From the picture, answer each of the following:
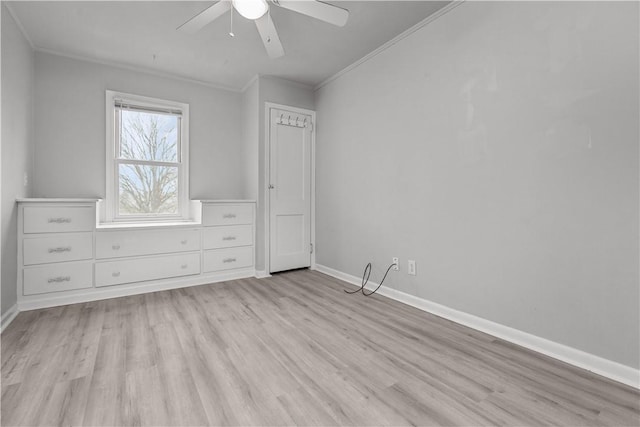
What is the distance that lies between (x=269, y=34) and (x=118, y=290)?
268cm

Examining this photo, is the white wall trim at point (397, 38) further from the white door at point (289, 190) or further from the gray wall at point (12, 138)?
the gray wall at point (12, 138)

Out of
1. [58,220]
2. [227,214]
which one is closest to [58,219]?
[58,220]

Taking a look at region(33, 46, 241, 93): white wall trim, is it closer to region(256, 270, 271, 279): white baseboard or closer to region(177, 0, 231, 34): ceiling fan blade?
region(177, 0, 231, 34): ceiling fan blade

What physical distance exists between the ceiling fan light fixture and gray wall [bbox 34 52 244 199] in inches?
86.1

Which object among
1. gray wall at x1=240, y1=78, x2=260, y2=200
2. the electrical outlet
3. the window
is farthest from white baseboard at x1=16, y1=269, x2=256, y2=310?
the electrical outlet

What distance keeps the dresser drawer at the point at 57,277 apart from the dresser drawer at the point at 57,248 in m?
0.06

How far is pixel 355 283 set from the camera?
3238 mm

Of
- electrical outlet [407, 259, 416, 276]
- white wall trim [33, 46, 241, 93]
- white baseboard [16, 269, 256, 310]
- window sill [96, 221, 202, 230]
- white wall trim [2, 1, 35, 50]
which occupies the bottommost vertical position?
white baseboard [16, 269, 256, 310]

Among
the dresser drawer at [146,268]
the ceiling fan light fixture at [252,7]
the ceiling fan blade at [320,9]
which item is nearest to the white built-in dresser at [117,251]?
the dresser drawer at [146,268]

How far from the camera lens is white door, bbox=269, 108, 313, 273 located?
368cm

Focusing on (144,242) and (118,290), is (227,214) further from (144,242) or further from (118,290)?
(118,290)

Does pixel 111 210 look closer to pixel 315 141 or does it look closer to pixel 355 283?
pixel 315 141

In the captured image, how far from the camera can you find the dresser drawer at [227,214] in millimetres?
3346

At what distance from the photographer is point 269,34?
2.04 meters
